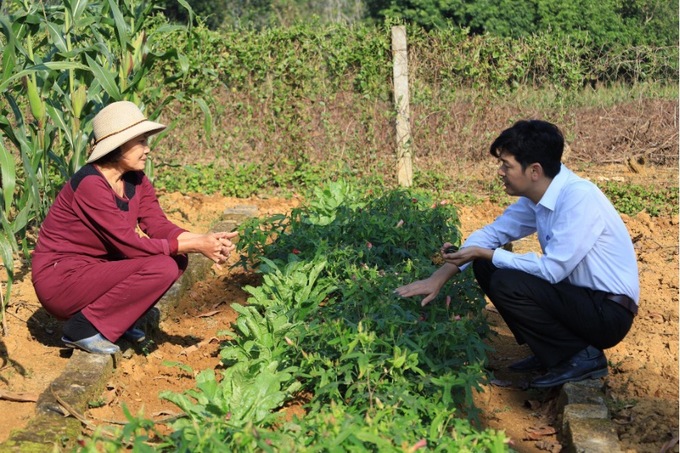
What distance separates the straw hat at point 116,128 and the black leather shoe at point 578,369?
8.05 ft

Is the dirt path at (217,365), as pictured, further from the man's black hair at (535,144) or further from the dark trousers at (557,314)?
the man's black hair at (535,144)

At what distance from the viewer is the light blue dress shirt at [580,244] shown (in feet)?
14.2

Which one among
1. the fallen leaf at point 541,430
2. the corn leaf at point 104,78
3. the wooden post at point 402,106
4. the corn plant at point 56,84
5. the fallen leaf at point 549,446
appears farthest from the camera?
the wooden post at point 402,106

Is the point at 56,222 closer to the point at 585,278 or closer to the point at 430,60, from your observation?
the point at 585,278

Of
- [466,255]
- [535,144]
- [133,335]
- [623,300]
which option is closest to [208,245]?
[133,335]

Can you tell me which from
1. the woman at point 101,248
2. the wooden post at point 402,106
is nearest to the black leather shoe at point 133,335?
the woman at point 101,248

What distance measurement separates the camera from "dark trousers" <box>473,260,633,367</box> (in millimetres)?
4438

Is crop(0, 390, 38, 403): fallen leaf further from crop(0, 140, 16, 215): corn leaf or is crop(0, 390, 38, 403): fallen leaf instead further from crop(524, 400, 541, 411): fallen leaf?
crop(524, 400, 541, 411): fallen leaf

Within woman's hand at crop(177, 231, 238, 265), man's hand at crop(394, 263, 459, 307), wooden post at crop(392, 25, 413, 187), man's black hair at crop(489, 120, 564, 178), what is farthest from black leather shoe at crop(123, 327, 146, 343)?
wooden post at crop(392, 25, 413, 187)

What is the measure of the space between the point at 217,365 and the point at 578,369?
76.8 inches

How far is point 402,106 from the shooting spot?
954cm

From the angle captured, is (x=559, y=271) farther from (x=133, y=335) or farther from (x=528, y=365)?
(x=133, y=335)

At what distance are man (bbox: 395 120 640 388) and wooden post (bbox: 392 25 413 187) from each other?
4.90 meters

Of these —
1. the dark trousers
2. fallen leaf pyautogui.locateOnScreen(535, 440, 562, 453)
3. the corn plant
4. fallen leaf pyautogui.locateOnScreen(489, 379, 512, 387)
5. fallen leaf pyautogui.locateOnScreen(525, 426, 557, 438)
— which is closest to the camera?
fallen leaf pyautogui.locateOnScreen(535, 440, 562, 453)
